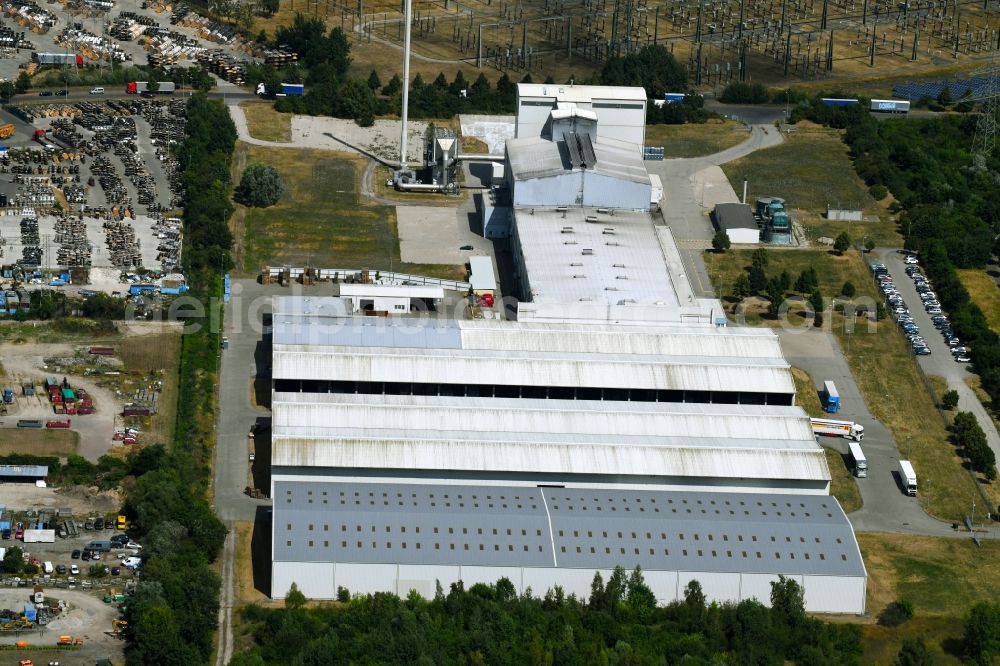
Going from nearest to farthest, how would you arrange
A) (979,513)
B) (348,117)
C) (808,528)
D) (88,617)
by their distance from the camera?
(88,617) < (808,528) < (979,513) < (348,117)

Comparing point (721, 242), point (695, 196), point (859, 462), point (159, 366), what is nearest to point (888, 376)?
point (859, 462)

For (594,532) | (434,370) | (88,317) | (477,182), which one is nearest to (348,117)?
(477,182)

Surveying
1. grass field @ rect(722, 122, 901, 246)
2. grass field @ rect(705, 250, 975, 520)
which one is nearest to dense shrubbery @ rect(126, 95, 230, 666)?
grass field @ rect(705, 250, 975, 520)

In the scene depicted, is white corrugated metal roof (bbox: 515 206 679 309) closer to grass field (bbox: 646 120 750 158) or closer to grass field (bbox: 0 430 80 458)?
grass field (bbox: 646 120 750 158)

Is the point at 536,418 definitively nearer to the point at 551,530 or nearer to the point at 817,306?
the point at 551,530

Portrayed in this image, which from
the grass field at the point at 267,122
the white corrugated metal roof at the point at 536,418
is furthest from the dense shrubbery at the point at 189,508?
the grass field at the point at 267,122

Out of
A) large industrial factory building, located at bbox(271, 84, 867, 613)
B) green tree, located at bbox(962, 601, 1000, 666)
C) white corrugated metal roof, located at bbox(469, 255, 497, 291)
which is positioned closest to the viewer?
green tree, located at bbox(962, 601, 1000, 666)

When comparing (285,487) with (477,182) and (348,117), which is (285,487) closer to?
(477,182)
